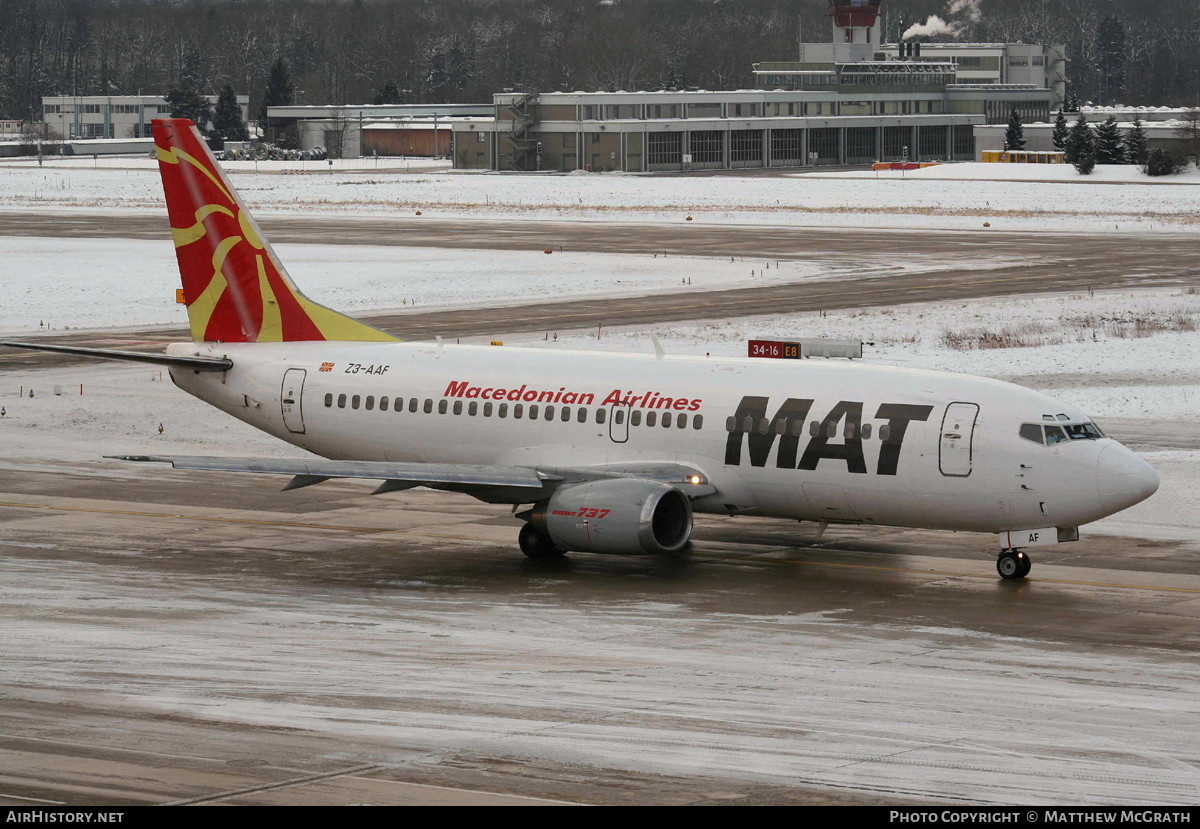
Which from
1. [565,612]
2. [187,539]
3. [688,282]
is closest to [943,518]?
[565,612]

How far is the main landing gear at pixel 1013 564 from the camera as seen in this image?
31984 mm

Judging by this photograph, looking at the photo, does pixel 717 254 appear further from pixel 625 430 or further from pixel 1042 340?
pixel 625 430

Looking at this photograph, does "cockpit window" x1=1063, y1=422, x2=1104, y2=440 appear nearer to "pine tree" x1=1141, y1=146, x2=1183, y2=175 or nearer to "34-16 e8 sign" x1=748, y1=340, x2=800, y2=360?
"34-16 e8 sign" x1=748, y1=340, x2=800, y2=360

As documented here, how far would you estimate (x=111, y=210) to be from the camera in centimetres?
14162

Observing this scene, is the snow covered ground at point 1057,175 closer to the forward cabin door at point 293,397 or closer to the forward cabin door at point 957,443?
the forward cabin door at point 293,397

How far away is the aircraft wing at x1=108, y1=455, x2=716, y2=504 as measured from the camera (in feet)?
105

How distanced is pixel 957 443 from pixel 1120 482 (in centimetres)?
275

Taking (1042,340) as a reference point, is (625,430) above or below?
above

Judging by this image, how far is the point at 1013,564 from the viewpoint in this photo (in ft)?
105

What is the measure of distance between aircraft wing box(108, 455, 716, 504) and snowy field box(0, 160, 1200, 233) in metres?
90.8

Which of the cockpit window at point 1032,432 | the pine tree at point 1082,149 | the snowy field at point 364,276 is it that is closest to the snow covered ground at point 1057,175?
the pine tree at point 1082,149

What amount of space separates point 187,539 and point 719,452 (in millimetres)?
10952

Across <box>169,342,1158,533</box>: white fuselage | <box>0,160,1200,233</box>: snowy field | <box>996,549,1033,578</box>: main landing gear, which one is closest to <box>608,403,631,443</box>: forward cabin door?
<box>169,342,1158,533</box>: white fuselage

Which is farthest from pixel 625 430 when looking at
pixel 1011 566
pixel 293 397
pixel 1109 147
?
pixel 1109 147
